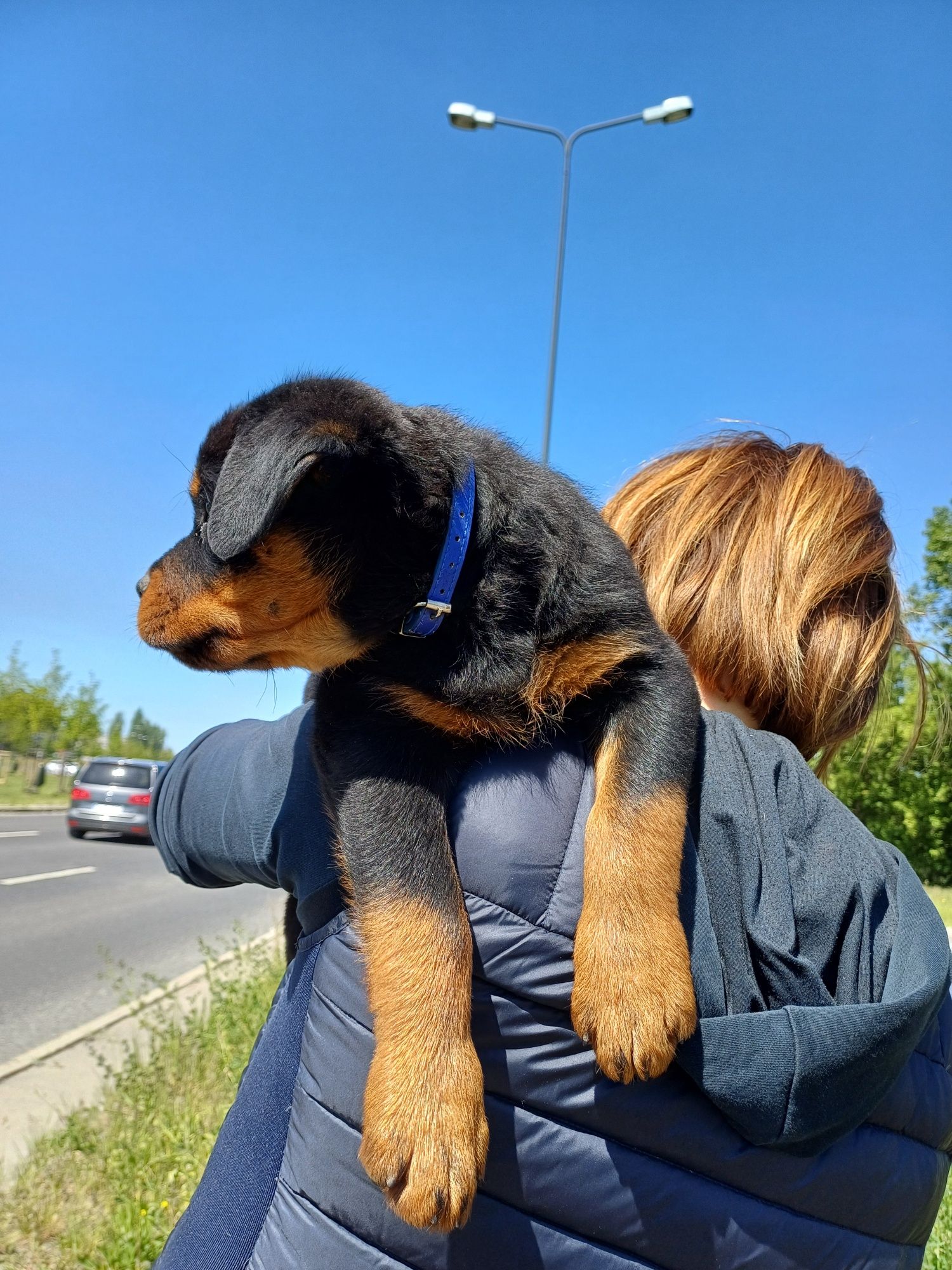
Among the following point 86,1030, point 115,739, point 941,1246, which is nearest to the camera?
point 941,1246

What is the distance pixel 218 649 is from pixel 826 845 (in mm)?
1504

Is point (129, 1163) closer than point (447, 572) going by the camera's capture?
No

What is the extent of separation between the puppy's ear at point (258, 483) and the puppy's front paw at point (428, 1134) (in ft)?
3.50

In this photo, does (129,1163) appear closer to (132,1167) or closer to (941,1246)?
(132,1167)

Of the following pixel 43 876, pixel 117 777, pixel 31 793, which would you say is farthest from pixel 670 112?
pixel 31 793

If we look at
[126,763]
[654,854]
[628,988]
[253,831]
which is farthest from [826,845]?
[126,763]

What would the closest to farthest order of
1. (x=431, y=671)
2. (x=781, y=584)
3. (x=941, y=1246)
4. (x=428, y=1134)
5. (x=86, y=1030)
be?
(x=428, y=1134) → (x=431, y=671) → (x=781, y=584) → (x=941, y=1246) → (x=86, y=1030)

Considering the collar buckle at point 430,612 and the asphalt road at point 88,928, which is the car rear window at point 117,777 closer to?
the asphalt road at point 88,928

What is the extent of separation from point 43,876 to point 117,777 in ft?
23.1

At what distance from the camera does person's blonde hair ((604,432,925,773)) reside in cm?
214

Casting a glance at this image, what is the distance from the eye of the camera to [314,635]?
220 centimetres

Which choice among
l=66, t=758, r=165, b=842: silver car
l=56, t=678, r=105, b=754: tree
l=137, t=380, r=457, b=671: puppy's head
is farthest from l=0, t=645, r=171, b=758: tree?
l=137, t=380, r=457, b=671: puppy's head

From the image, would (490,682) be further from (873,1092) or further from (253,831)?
(873,1092)

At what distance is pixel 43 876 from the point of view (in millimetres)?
14305
